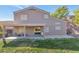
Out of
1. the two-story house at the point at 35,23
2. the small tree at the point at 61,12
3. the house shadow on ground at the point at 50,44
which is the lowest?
Result: the house shadow on ground at the point at 50,44

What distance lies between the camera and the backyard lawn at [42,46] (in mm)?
8336

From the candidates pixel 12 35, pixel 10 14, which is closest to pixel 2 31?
pixel 12 35

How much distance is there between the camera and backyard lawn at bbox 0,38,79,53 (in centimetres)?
834

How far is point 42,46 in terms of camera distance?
931 centimetres

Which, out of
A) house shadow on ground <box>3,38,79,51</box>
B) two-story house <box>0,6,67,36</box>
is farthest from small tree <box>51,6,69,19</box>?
two-story house <box>0,6,67,36</box>

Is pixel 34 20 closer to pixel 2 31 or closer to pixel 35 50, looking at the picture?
pixel 2 31

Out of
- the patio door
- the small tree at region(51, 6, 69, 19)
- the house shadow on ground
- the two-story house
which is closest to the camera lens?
the small tree at region(51, 6, 69, 19)

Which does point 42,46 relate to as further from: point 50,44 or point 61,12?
point 61,12

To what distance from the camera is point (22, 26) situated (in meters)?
13.3

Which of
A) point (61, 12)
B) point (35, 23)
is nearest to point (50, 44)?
point (61, 12)

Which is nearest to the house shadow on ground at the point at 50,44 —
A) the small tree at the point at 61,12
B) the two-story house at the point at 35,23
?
the small tree at the point at 61,12

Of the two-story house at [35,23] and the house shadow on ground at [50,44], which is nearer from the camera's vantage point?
the house shadow on ground at [50,44]

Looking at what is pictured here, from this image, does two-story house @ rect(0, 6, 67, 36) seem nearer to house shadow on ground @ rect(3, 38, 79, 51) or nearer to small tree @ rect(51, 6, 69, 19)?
house shadow on ground @ rect(3, 38, 79, 51)

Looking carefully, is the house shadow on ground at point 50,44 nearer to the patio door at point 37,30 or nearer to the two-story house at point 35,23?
the two-story house at point 35,23
